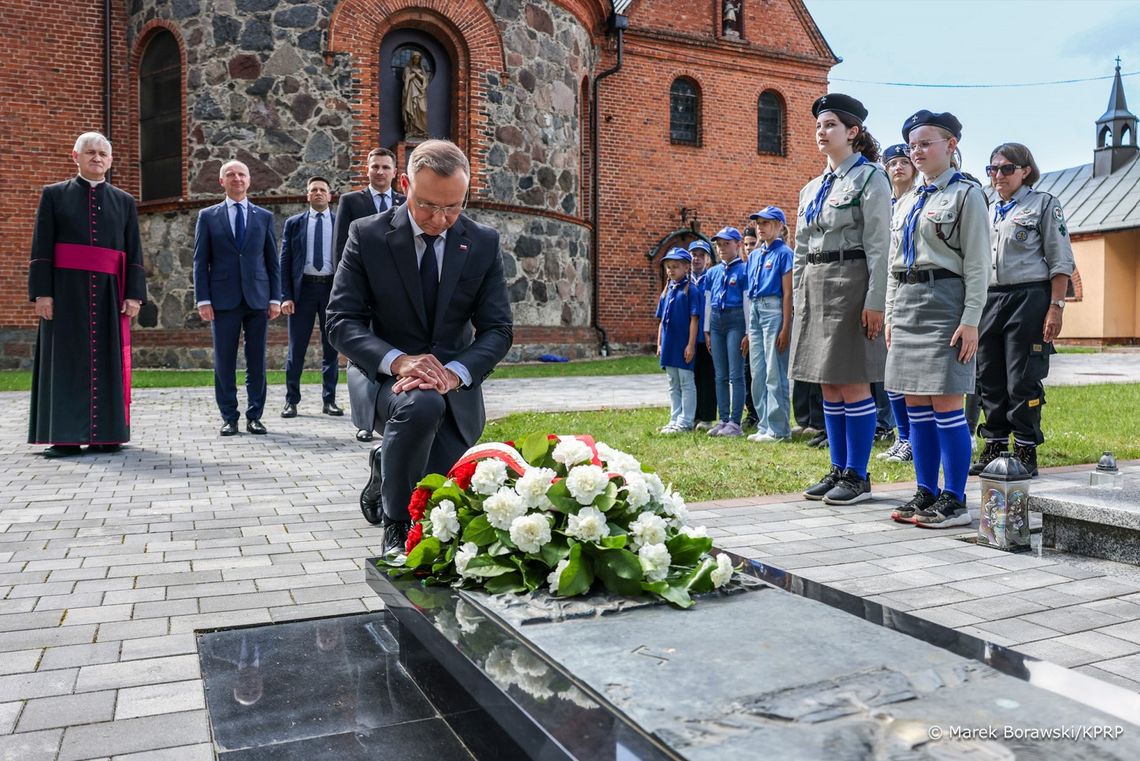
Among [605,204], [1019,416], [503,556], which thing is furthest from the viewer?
[605,204]

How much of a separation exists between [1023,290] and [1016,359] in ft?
1.49

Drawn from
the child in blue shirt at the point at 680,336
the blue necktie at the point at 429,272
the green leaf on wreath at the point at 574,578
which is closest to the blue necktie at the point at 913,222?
the blue necktie at the point at 429,272

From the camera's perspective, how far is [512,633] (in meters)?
2.42

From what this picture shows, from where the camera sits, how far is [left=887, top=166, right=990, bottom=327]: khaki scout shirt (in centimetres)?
492

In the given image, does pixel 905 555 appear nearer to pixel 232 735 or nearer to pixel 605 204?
pixel 232 735

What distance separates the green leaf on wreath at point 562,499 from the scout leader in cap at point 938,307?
9.03ft

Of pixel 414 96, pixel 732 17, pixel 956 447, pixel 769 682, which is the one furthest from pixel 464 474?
pixel 732 17

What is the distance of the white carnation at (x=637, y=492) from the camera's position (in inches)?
112

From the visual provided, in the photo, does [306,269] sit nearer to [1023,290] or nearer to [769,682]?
[1023,290]

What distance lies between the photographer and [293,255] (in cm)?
1000

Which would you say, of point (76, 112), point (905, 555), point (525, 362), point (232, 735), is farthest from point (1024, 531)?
point (76, 112)

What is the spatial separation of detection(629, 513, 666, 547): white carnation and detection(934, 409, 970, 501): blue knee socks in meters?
2.84

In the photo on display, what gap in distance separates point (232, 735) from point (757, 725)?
1402 millimetres

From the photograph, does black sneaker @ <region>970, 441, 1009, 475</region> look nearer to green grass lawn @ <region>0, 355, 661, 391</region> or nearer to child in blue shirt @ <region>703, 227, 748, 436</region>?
child in blue shirt @ <region>703, 227, 748, 436</region>
